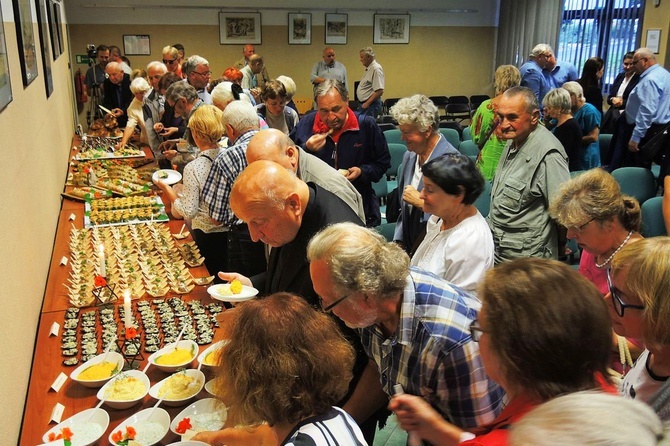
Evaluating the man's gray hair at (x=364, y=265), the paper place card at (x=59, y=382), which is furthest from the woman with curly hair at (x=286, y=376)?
the paper place card at (x=59, y=382)

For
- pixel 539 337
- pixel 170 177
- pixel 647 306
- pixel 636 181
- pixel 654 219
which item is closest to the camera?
pixel 539 337

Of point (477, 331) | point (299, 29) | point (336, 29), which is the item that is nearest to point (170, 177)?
point (477, 331)

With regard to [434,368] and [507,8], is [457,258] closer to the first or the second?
[434,368]

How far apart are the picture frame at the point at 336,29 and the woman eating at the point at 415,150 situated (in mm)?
9462

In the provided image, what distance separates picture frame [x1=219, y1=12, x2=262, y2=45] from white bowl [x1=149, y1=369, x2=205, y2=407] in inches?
421

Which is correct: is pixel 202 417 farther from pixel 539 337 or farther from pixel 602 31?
pixel 602 31

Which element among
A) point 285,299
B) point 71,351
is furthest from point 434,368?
point 71,351

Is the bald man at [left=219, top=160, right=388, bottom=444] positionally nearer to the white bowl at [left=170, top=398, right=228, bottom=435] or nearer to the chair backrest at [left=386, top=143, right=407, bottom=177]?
the white bowl at [left=170, top=398, right=228, bottom=435]

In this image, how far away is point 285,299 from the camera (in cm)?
154

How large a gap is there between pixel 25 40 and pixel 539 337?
3.20 meters

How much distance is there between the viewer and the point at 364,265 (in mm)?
1642

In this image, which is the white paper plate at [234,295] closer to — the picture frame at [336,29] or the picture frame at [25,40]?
the picture frame at [25,40]

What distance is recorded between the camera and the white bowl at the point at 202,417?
192cm

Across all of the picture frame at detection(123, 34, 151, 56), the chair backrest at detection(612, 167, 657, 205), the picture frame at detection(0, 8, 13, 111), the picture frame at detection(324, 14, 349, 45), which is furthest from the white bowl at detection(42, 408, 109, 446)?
the picture frame at detection(324, 14, 349, 45)
